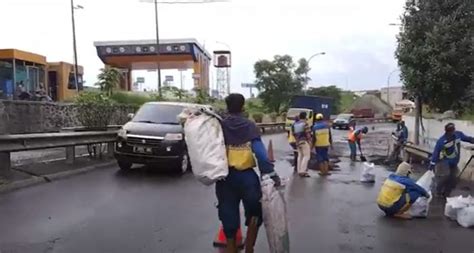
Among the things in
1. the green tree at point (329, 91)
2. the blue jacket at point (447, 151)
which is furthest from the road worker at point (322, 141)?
the green tree at point (329, 91)

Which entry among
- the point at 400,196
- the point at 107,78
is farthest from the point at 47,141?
the point at 107,78

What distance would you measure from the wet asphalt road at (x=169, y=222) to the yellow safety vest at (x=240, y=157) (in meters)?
1.34

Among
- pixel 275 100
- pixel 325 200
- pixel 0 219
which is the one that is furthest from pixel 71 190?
pixel 275 100

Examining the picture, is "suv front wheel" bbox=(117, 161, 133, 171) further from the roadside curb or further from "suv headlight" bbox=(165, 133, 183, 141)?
"suv headlight" bbox=(165, 133, 183, 141)

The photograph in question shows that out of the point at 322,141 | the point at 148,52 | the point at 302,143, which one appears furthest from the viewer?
the point at 148,52

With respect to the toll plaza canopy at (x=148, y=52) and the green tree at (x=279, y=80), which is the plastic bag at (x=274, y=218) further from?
the green tree at (x=279, y=80)

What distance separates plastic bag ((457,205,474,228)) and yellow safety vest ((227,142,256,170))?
13.6 feet

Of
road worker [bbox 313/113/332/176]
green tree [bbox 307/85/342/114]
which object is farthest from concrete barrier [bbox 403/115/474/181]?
green tree [bbox 307/85/342/114]

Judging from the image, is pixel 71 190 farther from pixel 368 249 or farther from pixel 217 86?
Answer: pixel 217 86

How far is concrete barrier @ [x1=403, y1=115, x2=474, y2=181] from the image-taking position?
13953 millimetres

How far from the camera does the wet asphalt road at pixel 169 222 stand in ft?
21.8

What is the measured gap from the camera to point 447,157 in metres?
10.7

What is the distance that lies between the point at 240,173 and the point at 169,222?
2.62 meters

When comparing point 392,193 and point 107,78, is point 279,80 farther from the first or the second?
point 392,193
